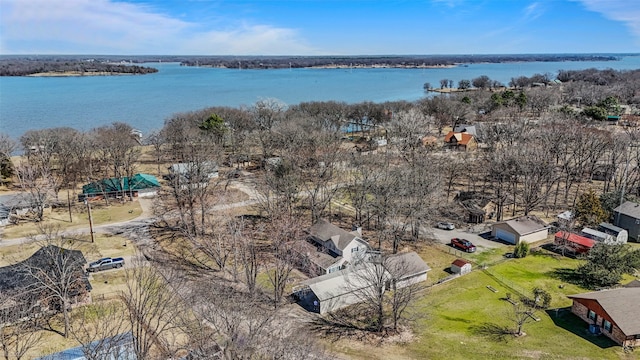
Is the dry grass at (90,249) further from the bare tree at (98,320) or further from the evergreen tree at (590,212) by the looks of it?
the evergreen tree at (590,212)

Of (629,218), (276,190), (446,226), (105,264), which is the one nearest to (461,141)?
(446,226)

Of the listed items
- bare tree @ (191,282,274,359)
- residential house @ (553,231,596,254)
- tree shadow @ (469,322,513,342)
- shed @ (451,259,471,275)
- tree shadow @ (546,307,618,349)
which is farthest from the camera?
residential house @ (553,231,596,254)

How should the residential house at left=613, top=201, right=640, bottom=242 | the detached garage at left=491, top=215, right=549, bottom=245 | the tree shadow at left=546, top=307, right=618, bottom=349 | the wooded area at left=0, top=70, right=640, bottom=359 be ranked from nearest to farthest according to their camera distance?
Result: the wooded area at left=0, top=70, right=640, bottom=359, the tree shadow at left=546, top=307, right=618, bottom=349, the detached garage at left=491, top=215, right=549, bottom=245, the residential house at left=613, top=201, right=640, bottom=242

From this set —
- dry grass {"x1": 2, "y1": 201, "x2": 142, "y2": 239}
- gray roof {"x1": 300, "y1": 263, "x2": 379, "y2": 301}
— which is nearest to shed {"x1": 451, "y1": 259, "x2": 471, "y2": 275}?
gray roof {"x1": 300, "y1": 263, "x2": 379, "y2": 301}

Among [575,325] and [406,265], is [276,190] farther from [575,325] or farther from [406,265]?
[575,325]

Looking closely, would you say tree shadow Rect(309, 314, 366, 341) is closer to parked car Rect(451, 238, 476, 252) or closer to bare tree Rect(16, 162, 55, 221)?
parked car Rect(451, 238, 476, 252)

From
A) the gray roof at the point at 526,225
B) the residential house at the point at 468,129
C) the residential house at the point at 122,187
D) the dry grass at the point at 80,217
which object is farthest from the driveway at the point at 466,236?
the residential house at the point at 468,129
